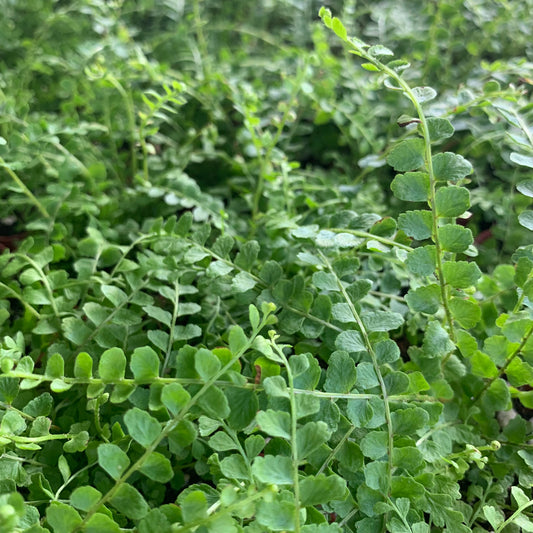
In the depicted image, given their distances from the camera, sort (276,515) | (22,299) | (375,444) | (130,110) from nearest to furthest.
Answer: (276,515) < (375,444) < (22,299) < (130,110)

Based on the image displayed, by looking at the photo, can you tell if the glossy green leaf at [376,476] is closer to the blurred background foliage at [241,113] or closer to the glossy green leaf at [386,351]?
the glossy green leaf at [386,351]

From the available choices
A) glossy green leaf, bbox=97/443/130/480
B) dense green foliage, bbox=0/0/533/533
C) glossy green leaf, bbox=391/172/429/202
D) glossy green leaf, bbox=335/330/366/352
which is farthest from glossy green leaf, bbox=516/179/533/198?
glossy green leaf, bbox=97/443/130/480

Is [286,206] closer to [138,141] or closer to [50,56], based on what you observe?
[138,141]

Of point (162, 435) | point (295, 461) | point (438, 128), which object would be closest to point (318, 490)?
point (295, 461)

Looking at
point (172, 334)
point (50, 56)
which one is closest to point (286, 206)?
point (172, 334)

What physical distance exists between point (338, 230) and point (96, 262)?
1.01 feet

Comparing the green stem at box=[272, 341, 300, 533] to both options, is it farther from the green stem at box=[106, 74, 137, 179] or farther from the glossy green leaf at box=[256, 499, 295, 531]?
the green stem at box=[106, 74, 137, 179]

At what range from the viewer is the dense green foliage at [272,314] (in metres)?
0.45

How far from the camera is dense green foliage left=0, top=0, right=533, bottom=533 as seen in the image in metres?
Result: 0.45

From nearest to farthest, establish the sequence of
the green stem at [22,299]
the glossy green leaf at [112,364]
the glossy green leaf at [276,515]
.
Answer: the glossy green leaf at [276,515] → the glossy green leaf at [112,364] → the green stem at [22,299]

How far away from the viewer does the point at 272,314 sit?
21.7 inches

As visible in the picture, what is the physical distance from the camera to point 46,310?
654 mm

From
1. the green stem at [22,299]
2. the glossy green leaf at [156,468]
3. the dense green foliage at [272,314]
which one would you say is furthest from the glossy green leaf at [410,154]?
the green stem at [22,299]

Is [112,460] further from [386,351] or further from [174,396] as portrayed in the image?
[386,351]
